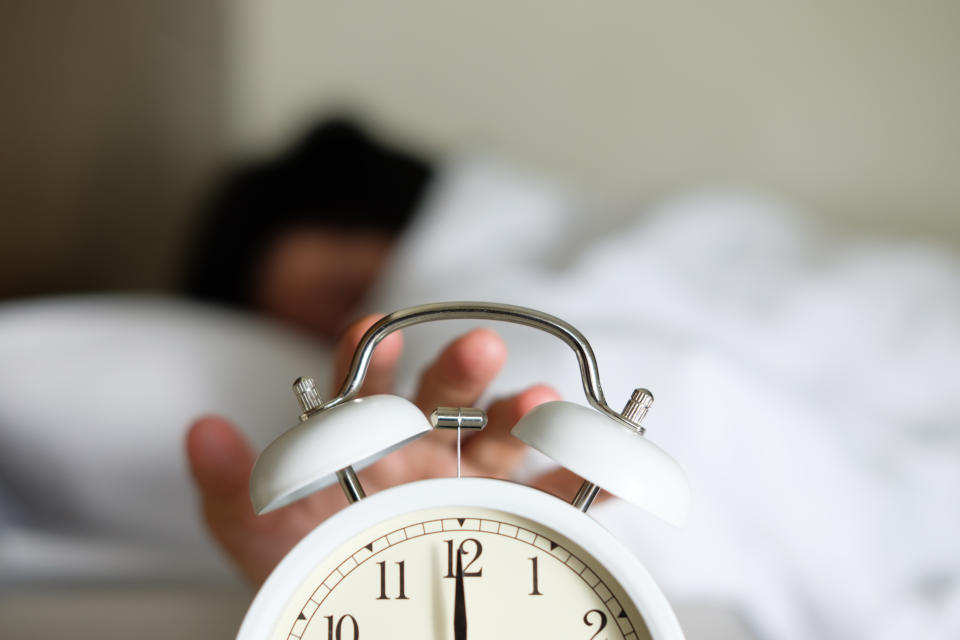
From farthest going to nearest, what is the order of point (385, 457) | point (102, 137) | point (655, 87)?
point (655, 87)
point (102, 137)
point (385, 457)

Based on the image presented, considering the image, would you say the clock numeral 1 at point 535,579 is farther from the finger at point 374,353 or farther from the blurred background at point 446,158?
the blurred background at point 446,158

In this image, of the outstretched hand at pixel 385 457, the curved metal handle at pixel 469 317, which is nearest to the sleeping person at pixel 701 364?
the outstretched hand at pixel 385 457

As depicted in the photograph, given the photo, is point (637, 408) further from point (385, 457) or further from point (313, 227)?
point (313, 227)

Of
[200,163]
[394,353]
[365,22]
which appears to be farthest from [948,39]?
[200,163]

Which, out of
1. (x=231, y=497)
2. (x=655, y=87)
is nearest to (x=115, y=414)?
(x=231, y=497)

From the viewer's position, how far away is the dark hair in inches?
55.9

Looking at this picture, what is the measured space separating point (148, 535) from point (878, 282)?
99cm

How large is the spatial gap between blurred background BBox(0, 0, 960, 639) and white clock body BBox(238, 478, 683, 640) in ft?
1.13

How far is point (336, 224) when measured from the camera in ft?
4.66

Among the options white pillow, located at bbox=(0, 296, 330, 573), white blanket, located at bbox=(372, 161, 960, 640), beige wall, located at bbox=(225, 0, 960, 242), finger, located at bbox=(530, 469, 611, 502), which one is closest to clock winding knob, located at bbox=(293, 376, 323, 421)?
finger, located at bbox=(530, 469, 611, 502)

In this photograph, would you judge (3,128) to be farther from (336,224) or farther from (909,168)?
(909,168)

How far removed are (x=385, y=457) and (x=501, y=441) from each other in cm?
10

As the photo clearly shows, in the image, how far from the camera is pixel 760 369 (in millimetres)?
871

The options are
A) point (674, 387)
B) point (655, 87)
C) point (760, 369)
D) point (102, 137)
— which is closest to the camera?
point (674, 387)
